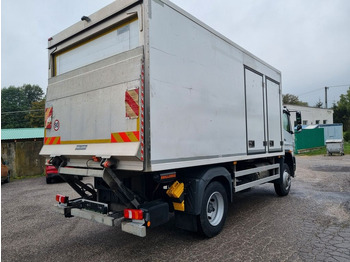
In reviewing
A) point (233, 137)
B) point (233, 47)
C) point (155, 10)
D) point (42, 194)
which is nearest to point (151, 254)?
point (233, 137)

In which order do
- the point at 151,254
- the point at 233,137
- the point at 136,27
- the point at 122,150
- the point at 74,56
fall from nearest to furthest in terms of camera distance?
the point at 122,150
the point at 136,27
the point at 151,254
the point at 74,56
the point at 233,137

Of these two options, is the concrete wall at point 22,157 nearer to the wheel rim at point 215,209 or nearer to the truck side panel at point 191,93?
the wheel rim at point 215,209

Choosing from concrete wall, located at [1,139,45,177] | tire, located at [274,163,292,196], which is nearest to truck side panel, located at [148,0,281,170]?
tire, located at [274,163,292,196]

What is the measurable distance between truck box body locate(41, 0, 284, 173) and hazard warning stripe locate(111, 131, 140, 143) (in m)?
0.01

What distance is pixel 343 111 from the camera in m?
46.7

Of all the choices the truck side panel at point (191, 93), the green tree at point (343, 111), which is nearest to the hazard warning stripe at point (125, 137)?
the truck side panel at point (191, 93)

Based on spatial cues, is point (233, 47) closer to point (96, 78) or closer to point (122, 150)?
point (96, 78)

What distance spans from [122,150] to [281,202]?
17.3ft

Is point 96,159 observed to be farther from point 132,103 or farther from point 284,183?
point 284,183

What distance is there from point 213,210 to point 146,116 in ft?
7.82

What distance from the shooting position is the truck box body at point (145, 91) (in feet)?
11.5

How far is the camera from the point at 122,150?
3.46 m

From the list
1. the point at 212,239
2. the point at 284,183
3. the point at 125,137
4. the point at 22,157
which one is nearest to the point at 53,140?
the point at 125,137

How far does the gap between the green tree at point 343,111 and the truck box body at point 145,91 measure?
160ft
